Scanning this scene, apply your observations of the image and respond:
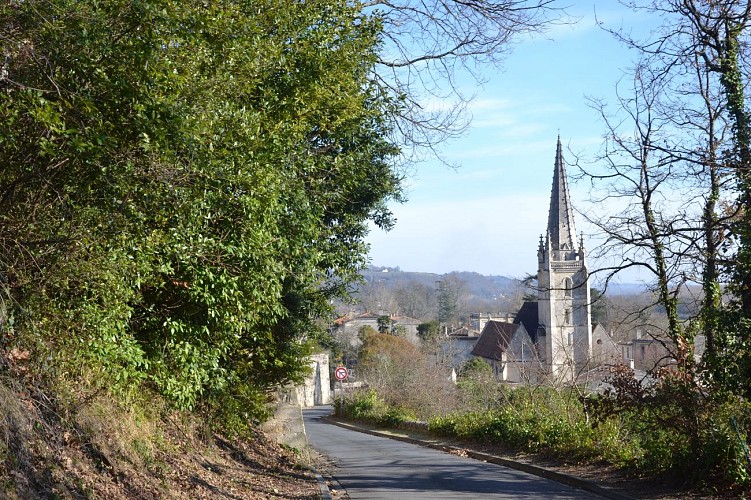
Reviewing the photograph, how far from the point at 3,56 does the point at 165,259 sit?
10.3ft

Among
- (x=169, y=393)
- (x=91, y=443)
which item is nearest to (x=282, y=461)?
(x=169, y=393)

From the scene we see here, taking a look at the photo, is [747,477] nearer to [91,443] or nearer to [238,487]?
[238,487]

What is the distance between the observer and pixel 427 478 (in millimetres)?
14398

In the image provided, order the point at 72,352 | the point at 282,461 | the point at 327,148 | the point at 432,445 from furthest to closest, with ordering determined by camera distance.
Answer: the point at 432,445, the point at 282,461, the point at 327,148, the point at 72,352

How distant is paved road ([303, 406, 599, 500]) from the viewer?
494 inches

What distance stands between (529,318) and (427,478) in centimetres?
7652

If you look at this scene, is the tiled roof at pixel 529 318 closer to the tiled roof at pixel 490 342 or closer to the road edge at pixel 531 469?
the tiled roof at pixel 490 342

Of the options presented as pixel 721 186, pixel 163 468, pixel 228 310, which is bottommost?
pixel 163 468

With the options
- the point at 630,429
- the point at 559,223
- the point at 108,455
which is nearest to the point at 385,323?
the point at 559,223

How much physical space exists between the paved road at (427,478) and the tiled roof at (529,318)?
223 feet

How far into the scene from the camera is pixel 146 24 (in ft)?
24.0

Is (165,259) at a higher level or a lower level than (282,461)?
higher

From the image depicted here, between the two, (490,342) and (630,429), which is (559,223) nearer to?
(490,342)

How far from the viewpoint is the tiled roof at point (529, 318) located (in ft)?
287
